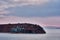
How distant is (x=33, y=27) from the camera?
86.1 m

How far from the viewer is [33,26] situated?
278ft

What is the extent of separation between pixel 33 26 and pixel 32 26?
43 centimetres

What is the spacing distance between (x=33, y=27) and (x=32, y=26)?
1467 mm

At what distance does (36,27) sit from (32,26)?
3.93 meters

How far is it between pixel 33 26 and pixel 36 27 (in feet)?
12.3

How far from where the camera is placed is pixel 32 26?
278 ft

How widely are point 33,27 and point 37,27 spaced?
358cm

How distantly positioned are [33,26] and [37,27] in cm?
480

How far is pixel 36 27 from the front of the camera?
88.2 meters

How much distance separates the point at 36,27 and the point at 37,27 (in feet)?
3.46

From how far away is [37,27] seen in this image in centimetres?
8912
